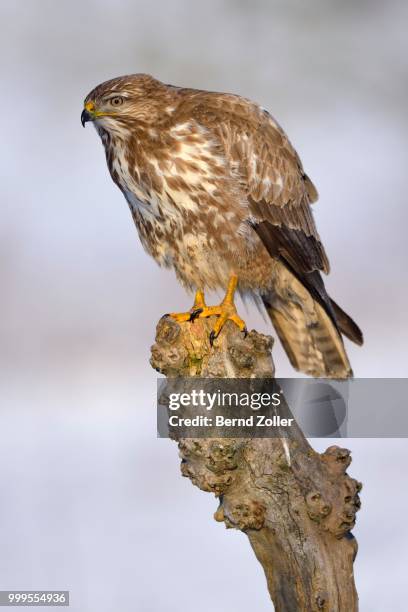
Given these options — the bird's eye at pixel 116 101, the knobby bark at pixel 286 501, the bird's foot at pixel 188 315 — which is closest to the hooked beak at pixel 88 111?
the bird's eye at pixel 116 101

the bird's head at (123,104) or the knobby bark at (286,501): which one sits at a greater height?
the bird's head at (123,104)

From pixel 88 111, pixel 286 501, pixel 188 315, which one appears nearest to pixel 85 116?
pixel 88 111

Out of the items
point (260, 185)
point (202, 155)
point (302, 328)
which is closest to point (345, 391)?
point (302, 328)

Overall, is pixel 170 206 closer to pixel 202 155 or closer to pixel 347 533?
pixel 202 155

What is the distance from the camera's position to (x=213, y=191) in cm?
539

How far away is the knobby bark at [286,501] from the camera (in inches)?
171

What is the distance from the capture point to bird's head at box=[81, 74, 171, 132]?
554 cm

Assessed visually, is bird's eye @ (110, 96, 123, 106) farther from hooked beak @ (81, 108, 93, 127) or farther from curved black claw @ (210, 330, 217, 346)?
curved black claw @ (210, 330, 217, 346)

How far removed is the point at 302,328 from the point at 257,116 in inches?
58.7

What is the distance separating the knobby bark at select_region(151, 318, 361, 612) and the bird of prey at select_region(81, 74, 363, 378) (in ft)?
2.95

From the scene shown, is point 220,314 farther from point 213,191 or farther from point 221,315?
point 213,191

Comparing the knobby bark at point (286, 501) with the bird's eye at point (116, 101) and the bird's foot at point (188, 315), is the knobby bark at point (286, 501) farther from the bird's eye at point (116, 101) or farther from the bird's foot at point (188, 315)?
the bird's eye at point (116, 101)

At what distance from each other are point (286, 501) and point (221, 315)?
1184 mm

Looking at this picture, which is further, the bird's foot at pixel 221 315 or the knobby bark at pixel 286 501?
the bird's foot at pixel 221 315
